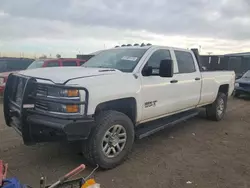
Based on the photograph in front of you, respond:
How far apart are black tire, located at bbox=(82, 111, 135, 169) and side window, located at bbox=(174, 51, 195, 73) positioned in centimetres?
218

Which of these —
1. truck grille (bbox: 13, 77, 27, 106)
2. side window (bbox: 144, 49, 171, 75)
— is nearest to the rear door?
side window (bbox: 144, 49, 171, 75)

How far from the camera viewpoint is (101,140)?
387 centimetres

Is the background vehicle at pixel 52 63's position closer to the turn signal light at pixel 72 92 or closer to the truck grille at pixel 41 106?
the truck grille at pixel 41 106

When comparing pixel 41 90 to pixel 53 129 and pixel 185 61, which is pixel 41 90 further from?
pixel 185 61

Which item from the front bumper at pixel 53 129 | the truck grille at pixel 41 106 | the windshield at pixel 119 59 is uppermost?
the windshield at pixel 119 59

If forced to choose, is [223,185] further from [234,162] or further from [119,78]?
[119,78]

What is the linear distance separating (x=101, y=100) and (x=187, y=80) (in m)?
2.62

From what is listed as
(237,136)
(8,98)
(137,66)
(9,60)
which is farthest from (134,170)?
(9,60)

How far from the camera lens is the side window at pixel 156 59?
4789mm

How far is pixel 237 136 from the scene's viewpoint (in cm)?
616

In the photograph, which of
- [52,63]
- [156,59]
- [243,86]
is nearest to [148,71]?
[156,59]

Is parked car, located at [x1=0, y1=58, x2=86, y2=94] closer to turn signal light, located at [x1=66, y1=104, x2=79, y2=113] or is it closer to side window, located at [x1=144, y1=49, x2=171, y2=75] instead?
side window, located at [x1=144, y1=49, x2=171, y2=75]

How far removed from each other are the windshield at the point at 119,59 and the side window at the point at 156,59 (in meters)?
0.20

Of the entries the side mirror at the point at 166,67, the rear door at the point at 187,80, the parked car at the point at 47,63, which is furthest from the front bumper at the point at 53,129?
the parked car at the point at 47,63
